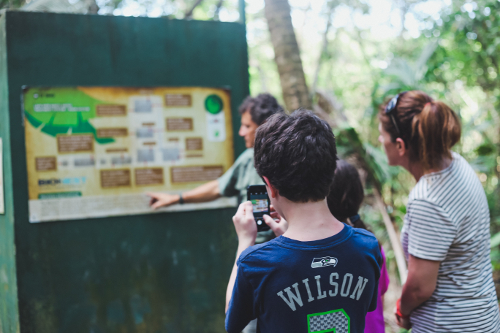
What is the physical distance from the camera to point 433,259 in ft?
5.68

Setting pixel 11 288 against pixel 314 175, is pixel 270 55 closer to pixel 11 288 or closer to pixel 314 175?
pixel 11 288

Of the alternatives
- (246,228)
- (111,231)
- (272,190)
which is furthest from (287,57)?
(272,190)

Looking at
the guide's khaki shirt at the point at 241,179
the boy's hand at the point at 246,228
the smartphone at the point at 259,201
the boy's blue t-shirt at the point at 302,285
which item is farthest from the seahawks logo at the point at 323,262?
the guide's khaki shirt at the point at 241,179

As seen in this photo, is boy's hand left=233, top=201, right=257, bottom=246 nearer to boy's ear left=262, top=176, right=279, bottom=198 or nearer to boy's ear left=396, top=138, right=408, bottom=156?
boy's ear left=262, top=176, right=279, bottom=198

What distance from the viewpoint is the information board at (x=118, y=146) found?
108 inches

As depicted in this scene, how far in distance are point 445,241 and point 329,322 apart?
0.75 metres

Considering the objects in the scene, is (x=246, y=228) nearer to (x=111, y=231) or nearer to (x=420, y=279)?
(x=420, y=279)

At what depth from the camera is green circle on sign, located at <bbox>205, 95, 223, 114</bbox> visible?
3137 mm

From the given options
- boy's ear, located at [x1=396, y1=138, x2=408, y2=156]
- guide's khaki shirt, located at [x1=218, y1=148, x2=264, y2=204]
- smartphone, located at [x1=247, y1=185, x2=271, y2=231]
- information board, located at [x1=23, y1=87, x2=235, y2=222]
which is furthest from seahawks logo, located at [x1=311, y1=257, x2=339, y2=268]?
information board, located at [x1=23, y1=87, x2=235, y2=222]

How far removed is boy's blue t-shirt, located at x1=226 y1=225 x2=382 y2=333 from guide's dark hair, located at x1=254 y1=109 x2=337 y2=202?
0.52ft

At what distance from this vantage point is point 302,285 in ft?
4.07

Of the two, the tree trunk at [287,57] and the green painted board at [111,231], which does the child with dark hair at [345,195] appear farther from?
the tree trunk at [287,57]

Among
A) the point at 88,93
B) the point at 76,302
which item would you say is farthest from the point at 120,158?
the point at 76,302

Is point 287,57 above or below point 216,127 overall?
above
